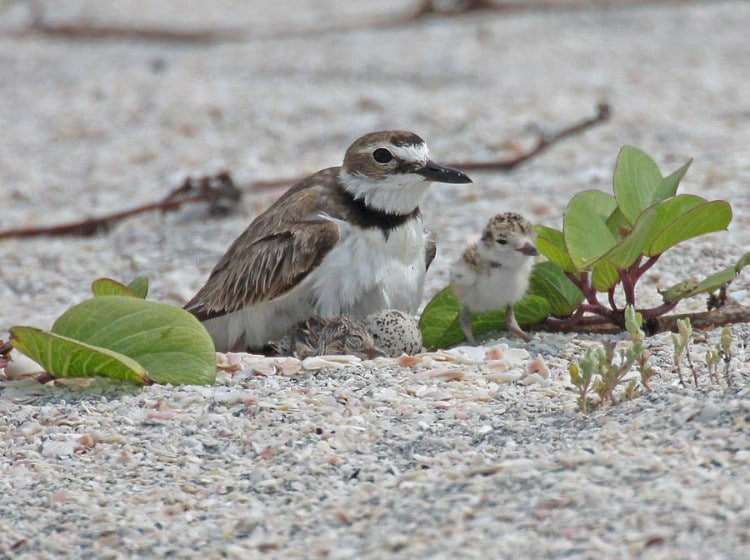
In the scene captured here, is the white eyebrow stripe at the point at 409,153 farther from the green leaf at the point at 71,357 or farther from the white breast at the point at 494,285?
the green leaf at the point at 71,357

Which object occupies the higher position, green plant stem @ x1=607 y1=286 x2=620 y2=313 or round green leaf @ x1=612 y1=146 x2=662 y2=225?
round green leaf @ x1=612 y1=146 x2=662 y2=225

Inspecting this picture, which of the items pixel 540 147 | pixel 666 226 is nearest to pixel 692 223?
A: pixel 666 226

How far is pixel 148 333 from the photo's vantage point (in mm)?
3764

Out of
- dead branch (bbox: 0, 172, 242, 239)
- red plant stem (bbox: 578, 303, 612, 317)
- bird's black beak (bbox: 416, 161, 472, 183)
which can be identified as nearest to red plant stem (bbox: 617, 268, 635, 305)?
red plant stem (bbox: 578, 303, 612, 317)

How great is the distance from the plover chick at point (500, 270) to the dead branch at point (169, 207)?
2.52 metres

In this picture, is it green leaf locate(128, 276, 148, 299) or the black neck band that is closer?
green leaf locate(128, 276, 148, 299)

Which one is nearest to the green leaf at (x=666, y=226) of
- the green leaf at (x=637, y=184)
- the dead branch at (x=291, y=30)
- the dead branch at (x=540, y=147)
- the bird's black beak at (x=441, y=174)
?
the green leaf at (x=637, y=184)

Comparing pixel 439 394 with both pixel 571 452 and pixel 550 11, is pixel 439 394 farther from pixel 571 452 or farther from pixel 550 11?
pixel 550 11

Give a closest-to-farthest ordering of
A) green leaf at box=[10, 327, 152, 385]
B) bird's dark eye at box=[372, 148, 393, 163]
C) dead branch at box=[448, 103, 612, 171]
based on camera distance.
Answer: green leaf at box=[10, 327, 152, 385] → bird's dark eye at box=[372, 148, 393, 163] → dead branch at box=[448, 103, 612, 171]

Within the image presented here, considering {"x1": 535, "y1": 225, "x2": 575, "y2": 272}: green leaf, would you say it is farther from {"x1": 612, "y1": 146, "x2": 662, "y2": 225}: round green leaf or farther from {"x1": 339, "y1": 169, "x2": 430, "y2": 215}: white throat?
{"x1": 339, "y1": 169, "x2": 430, "y2": 215}: white throat

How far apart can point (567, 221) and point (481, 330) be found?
0.62 m

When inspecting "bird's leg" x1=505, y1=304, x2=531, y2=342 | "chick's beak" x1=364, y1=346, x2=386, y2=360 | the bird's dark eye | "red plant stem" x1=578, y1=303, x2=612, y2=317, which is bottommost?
"chick's beak" x1=364, y1=346, x2=386, y2=360

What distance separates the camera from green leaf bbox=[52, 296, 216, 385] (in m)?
3.74

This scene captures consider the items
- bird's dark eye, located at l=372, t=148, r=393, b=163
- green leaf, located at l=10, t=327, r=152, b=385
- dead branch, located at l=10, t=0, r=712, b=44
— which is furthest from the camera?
dead branch, located at l=10, t=0, r=712, b=44
